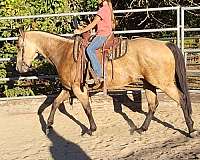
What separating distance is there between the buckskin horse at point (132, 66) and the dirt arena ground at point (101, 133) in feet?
0.98

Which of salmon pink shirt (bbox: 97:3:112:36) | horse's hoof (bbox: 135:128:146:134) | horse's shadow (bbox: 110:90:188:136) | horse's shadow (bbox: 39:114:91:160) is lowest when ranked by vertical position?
horse's shadow (bbox: 39:114:91:160)

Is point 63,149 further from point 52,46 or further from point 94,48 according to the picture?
point 52,46

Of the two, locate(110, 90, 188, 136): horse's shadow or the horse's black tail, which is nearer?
the horse's black tail

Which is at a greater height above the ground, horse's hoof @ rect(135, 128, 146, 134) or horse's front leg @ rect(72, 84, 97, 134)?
horse's front leg @ rect(72, 84, 97, 134)

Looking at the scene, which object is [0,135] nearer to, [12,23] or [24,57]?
[24,57]

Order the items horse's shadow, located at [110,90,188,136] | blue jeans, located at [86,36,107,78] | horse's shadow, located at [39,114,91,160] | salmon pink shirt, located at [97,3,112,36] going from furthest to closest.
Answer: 1. horse's shadow, located at [110,90,188,136]
2. blue jeans, located at [86,36,107,78]
3. salmon pink shirt, located at [97,3,112,36]
4. horse's shadow, located at [39,114,91,160]

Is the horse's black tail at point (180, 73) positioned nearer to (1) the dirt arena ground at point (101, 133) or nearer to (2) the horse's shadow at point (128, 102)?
(1) the dirt arena ground at point (101, 133)

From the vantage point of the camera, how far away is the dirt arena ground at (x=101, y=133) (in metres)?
6.03

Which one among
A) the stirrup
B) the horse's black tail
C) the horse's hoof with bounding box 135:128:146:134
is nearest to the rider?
the stirrup

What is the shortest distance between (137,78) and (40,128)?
1.95 m

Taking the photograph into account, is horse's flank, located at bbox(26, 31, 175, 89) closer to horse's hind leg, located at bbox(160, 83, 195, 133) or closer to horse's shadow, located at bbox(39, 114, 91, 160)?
horse's hind leg, located at bbox(160, 83, 195, 133)

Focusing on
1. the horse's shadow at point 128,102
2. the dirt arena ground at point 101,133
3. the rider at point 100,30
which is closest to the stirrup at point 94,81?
the rider at point 100,30

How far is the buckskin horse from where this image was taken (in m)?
6.62

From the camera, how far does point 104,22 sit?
6766 millimetres
